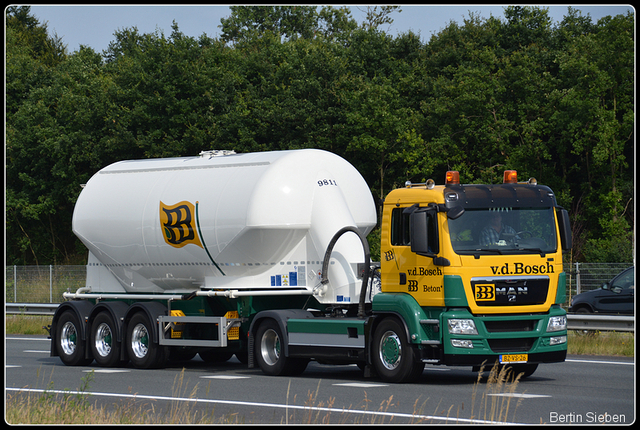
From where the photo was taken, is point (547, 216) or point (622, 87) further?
point (622, 87)

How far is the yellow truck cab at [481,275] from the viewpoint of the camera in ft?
43.2

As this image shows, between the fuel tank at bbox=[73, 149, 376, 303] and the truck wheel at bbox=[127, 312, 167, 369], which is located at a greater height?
the fuel tank at bbox=[73, 149, 376, 303]

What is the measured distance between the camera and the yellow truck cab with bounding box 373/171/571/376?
43.2 ft

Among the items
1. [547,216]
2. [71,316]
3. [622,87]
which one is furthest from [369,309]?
[622,87]

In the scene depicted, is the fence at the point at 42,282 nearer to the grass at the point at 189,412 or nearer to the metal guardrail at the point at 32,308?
the metal guardrail at the point at 32,308

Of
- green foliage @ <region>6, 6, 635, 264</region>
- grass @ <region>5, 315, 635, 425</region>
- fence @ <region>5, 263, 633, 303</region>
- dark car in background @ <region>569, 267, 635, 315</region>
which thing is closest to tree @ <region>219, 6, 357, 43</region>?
green foliage @ <region>6, 6, 635, 264</region>

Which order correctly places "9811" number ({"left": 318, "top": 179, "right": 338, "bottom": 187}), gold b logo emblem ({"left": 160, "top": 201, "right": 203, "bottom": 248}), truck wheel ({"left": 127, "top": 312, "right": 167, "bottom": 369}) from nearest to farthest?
"9811" number ({"left": 318, "top": 179, "right": 338, "bottom": 187}), gold b logo emblem ({"left": 160, "top": 201, "right": 203, "bottom": 248}), truck wheel ({"left": 127, "top": 312, "right": 167, "bottom": 369})

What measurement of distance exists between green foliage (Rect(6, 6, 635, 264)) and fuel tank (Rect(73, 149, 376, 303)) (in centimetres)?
1888

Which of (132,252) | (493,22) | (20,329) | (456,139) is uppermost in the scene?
(493,22)

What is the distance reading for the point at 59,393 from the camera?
42.2 ft

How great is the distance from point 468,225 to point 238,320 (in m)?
4.79

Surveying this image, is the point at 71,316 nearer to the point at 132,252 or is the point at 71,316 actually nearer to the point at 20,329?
the point at 132,252

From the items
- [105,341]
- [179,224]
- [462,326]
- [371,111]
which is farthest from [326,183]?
[371,111]

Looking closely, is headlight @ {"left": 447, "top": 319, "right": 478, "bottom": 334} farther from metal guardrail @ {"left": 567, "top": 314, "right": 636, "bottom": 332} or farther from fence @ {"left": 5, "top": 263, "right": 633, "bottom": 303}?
fence @ {"left": 5, "top": 263, "right": 633, "bottom": 303}
